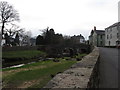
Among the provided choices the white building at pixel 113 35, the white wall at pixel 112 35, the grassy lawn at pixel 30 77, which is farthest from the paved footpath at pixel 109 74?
the white wall at pixel 112 35

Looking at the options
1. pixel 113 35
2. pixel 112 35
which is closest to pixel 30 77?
pixel 113 35

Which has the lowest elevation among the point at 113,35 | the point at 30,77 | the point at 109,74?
the point at 30,77

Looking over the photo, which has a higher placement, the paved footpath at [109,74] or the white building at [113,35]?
the white building at [113,35]

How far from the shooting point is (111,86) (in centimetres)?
636

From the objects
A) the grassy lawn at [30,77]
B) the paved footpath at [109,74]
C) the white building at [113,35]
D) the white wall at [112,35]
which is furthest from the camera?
the white wall at [112,35]

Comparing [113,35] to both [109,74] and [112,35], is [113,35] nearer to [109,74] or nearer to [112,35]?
[112,35]

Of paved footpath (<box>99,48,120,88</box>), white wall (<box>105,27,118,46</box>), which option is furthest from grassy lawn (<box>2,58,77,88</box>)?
white wall (<box>105,27,118,46</box>)

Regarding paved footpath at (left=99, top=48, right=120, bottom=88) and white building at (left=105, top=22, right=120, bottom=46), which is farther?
white building at (left=105, top=22, right=120, bottom=46)

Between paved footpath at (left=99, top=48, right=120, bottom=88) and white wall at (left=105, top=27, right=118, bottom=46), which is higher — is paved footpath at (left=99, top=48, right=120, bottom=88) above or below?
below

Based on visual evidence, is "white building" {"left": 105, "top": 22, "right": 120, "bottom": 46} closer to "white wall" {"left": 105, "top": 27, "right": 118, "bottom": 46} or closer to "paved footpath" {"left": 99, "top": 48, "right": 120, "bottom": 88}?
"white wall" {"left": 105, "top": 27, "right": 118, "bottom": 46}

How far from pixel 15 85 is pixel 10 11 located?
44.0 m

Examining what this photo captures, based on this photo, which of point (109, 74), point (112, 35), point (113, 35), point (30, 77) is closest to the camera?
point (109, 74)

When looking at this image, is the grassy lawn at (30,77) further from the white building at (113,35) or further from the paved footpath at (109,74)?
the white building at (113,35)

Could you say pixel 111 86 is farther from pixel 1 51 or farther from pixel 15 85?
pixel 1 51
